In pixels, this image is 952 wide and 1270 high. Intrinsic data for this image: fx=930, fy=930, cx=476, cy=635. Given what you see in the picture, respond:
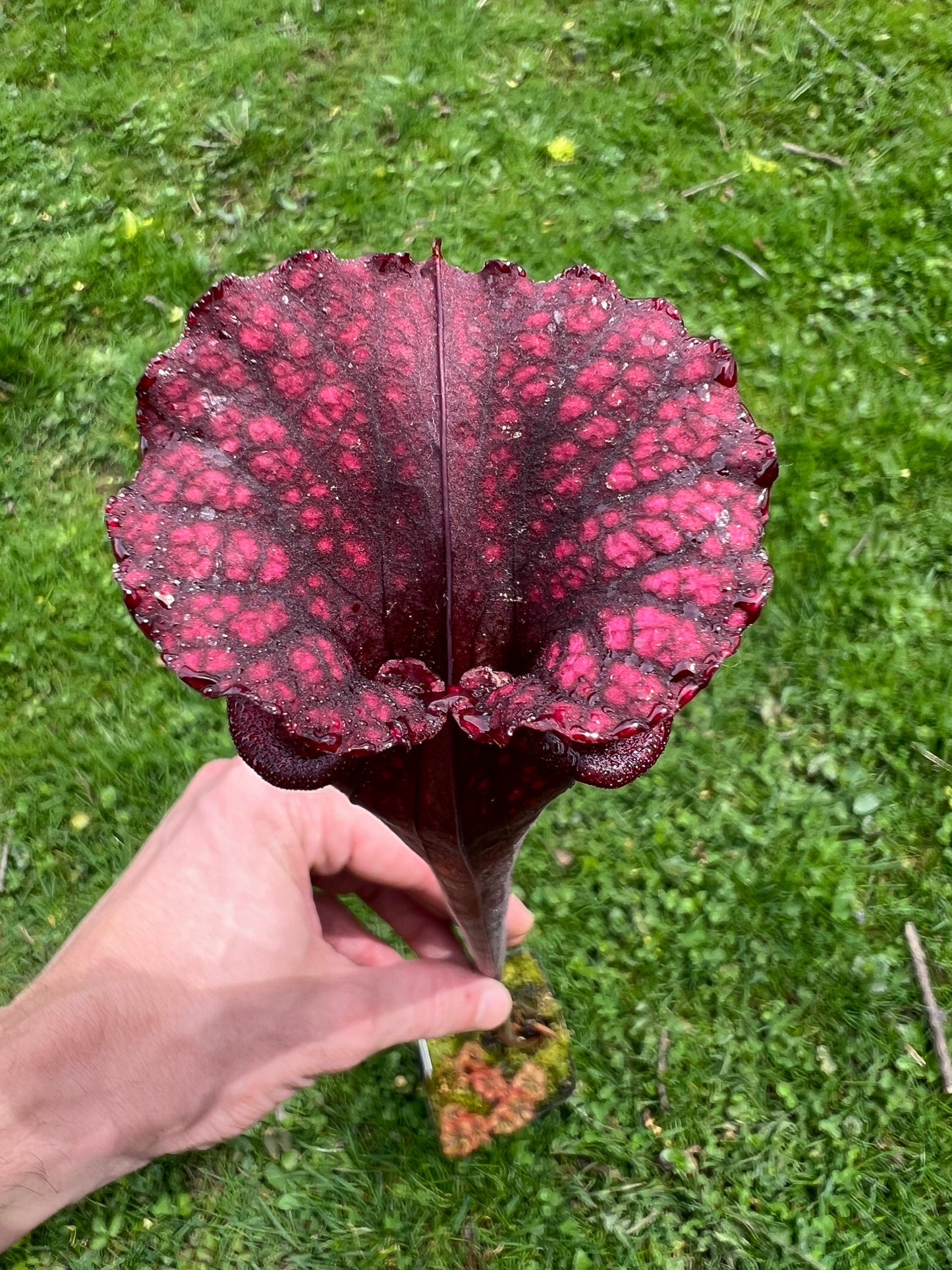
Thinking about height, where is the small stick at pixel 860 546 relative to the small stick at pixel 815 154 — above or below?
below

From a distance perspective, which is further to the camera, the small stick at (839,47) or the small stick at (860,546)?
the small stick at (839,47)

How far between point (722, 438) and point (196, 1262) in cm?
243

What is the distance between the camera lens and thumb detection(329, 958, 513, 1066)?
1731mm

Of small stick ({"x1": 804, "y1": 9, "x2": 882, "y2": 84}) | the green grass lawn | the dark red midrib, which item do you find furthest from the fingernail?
small stick ({"x1": 804, "y1": 9, "x2": 882, "y2": 84})

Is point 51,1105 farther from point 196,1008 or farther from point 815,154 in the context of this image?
point 815,154

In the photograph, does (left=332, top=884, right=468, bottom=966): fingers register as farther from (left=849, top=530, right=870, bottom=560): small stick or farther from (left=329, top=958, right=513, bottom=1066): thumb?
(left=849, top=530, right=870, bottom=560): small stick

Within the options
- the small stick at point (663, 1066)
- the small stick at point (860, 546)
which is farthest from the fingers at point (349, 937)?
the small stick at point (860, 546)

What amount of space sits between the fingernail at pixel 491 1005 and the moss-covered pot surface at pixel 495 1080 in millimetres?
328

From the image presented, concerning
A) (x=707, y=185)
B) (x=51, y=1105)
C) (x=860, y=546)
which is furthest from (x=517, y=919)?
(x=707, y=185)

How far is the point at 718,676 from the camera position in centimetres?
277

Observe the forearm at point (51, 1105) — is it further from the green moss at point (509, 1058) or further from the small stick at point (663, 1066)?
the small stick at point (663, 1066)

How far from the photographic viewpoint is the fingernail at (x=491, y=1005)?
6.12ft

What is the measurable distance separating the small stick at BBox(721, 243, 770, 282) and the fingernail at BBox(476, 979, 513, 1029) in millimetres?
2570

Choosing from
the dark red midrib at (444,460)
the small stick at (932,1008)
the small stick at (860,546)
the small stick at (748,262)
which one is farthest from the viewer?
the small stick at (748,262)
